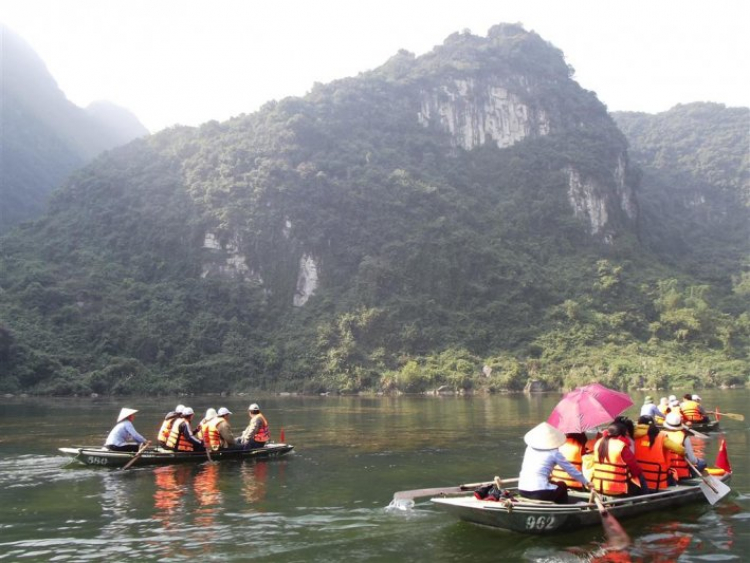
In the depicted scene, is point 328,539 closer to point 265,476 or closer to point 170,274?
point 265,476

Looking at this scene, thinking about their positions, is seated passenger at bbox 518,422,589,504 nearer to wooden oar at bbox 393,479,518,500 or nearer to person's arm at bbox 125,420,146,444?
wooden oar at bbox 393,479,518,500

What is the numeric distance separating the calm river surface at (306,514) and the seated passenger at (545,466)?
0.63 m

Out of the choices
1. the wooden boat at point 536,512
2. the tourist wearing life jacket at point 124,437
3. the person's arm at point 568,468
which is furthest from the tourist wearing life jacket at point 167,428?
the person's arm at point 568,468

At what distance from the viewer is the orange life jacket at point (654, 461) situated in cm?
1080

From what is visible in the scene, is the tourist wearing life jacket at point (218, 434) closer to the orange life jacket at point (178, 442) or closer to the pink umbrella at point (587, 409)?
the orange life jacket at point (178, 442)

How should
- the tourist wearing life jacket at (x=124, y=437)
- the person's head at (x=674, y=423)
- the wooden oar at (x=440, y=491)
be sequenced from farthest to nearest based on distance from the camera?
1. the tourist wearing life jacket at (x=124, y=437)
2. the person's head at (x=674, y=423)
3. the wooden oar at (x=440, y=491)

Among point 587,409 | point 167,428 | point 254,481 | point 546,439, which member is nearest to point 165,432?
point 167,428

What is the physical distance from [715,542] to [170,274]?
8624 centimetres

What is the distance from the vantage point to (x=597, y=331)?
74000 millimetres

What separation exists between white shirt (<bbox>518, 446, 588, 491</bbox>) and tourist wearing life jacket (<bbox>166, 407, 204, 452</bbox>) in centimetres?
995

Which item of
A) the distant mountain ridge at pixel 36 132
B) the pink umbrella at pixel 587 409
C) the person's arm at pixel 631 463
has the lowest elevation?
the person's arm at pixel 631 463

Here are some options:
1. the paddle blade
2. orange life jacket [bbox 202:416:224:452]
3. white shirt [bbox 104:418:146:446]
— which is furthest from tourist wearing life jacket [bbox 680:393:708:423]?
white shirt [bbox 104:418:146:446]

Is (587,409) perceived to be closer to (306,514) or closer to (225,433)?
(306,514)

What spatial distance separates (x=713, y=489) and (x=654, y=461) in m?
1.42
